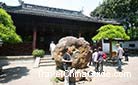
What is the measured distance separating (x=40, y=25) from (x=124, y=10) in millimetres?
18453

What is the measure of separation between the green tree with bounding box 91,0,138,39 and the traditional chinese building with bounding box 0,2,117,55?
9.34 metres

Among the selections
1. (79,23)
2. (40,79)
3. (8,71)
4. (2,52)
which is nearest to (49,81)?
(40,79)

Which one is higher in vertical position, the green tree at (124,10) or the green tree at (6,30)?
the green tree at (124,10)

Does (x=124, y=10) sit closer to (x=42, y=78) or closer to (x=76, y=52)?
(x=76, y=52)

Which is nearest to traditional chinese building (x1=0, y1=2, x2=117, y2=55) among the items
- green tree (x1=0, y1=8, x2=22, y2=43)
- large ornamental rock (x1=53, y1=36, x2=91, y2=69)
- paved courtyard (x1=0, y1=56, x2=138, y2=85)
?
green tree (x1=0, y1=8, x2=22, y2=43)

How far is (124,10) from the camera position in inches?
1249

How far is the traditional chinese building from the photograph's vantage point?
1781cm

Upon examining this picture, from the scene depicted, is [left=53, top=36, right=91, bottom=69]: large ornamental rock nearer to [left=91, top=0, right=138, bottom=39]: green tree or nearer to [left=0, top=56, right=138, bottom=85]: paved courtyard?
[left=0, top=56, right=138, bottom=85]: paved courtyard

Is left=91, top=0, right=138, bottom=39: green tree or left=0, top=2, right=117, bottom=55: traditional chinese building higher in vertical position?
left=91, top=0, right=138, bottom=39: green tree

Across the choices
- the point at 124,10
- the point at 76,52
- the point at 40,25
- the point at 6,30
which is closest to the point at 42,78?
the point at 76,52

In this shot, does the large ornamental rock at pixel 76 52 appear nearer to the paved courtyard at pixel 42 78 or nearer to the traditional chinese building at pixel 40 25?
the paved courtyard at pixel 42 78

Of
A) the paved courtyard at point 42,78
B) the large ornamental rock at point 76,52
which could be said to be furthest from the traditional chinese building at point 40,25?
the large ornamental rock at point 76,52

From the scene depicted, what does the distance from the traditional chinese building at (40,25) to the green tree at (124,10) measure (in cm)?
934

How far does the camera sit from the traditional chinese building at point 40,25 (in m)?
17.8
